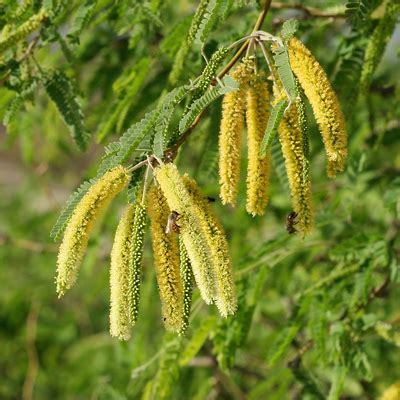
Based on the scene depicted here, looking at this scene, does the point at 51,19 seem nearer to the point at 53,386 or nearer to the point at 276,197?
the point at 276,197

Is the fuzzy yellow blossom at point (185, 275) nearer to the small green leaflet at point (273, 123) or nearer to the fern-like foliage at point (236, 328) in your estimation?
the small green leaflet at point (273, 123)

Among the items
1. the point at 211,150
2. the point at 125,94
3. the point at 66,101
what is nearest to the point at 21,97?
the point at 66,101

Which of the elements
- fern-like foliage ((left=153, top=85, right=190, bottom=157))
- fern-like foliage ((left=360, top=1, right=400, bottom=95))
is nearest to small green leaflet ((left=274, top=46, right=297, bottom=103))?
fern-like foliage ((left=153, top=85, right=190, bottom=157))

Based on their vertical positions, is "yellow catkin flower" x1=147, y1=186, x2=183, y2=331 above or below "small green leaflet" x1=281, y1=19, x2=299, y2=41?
below

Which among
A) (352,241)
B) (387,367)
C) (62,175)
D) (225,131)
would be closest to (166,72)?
(352,241)

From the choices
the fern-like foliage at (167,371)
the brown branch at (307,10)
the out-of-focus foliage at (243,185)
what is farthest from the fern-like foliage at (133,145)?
the fern-like foliage at (167,371)

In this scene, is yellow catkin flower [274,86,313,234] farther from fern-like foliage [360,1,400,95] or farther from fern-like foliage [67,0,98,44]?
fern-like foliage [67,0,98,44]
